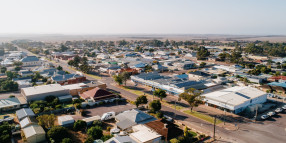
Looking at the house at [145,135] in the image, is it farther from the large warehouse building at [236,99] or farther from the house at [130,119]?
the large warehouse building at [236,99]

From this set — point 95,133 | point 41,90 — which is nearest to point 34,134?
point 95,133

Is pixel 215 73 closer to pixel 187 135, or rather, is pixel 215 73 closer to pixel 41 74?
pixel 187 135

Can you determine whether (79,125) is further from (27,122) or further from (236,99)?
(236,99)

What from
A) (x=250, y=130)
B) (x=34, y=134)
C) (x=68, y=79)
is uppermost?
(x=68, y=79)

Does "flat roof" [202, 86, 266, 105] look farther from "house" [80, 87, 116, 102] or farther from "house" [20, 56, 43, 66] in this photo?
"house" [20, 56, 43, 66]

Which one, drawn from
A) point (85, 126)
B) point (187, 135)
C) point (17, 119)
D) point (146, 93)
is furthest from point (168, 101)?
point (17, 119)

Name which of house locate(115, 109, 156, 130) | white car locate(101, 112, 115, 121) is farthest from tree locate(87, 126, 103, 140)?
white car locate(101, 112, 115, 121)
